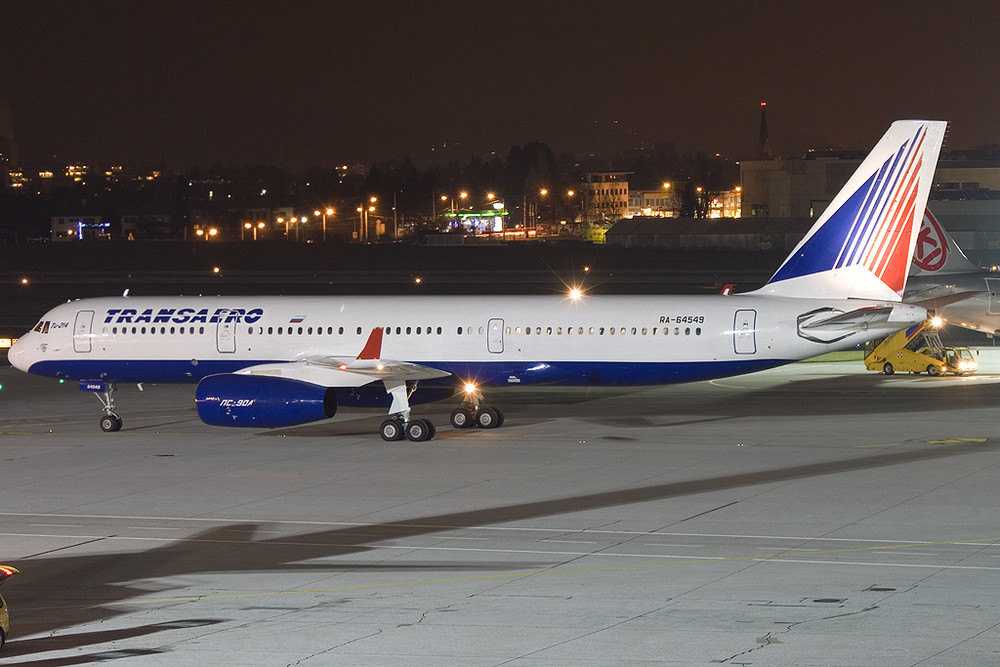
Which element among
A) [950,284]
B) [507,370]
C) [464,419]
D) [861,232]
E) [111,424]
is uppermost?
[861,232]

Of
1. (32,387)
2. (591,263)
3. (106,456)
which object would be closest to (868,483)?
(106,456)

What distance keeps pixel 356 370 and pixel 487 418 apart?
413 cm

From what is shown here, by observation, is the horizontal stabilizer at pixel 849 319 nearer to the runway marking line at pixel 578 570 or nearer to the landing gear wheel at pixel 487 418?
the landing gear wheel at pixel 487 418

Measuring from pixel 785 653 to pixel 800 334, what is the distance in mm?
19733

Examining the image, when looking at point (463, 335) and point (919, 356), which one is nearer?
point (463, 335)

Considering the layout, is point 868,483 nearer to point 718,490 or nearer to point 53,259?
point 718,490

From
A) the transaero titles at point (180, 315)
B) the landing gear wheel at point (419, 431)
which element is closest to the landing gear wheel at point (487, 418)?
the landing gear wheel at point (419, 431)

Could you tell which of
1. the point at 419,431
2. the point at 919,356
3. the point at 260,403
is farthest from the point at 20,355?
the point at 919,356

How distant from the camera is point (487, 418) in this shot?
36875mm

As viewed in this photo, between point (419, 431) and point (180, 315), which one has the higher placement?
point (180, 315)

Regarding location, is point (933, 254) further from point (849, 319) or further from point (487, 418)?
point (487, 418)

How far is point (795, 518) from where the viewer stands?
23859 millimetres

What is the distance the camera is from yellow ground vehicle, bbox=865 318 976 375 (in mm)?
49562

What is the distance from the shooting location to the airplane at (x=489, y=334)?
34156mm
